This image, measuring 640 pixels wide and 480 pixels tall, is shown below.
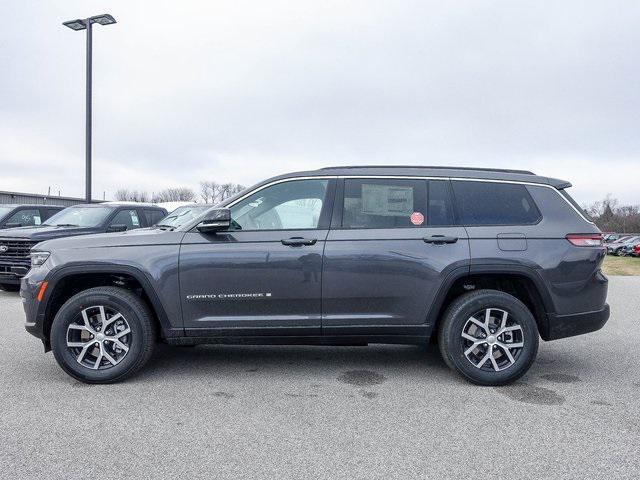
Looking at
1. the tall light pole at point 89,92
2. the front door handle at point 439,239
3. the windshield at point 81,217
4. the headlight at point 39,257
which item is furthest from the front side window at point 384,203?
the tall light pole at point 89,92

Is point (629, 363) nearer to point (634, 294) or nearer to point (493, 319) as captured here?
point (493, 319)

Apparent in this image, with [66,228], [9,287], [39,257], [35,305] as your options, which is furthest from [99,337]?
[9,287]

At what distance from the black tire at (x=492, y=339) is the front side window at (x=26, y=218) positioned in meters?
10.1

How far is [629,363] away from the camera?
5.26m

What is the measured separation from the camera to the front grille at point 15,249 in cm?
948

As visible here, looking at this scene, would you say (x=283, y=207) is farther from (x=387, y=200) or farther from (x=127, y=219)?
(x=127, y=219)

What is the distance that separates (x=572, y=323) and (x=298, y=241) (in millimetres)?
2441

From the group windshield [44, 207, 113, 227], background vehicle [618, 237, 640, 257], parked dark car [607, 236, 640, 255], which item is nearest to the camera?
windshield [44, 207, 113, 227]

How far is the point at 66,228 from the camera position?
1017 centimetres

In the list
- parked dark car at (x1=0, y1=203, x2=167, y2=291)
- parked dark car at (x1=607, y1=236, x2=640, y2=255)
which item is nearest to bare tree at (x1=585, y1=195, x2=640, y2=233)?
parked dark car at (x1=607, y1=236, x2=640, y2=255)

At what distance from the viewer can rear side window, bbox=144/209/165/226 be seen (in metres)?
11.7

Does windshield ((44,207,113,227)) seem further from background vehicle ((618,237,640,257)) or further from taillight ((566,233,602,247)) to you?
background vehicle ((618,237,640,257))

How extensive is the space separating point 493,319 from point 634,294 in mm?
7723

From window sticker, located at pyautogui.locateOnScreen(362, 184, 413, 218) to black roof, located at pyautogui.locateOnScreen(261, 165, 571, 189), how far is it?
142 millimetres
